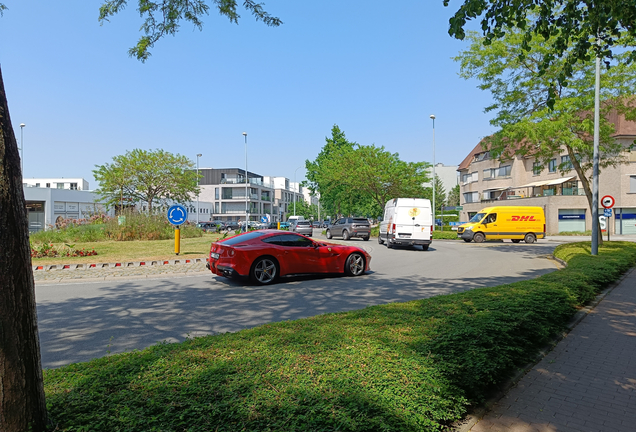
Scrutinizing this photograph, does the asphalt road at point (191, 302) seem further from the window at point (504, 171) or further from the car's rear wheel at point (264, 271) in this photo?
the window at point (504, 171)

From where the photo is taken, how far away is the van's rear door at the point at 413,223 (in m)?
23.0

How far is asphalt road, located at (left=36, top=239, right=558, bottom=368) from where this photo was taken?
233 inches

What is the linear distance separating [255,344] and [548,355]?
3474 mm

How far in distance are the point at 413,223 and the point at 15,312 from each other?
71.6 feet

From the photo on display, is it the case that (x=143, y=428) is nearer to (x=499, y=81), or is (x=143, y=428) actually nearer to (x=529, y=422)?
(x=529, y=422)

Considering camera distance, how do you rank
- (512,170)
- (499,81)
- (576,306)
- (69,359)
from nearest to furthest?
(69,359)
(576,306)
(499,81)
(512,170)

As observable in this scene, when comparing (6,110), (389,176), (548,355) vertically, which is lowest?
(548,355)

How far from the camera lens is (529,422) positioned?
3439 mm

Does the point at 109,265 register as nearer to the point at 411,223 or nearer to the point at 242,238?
the point at 242,238

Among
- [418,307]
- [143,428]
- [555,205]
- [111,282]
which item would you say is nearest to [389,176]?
[555,205]

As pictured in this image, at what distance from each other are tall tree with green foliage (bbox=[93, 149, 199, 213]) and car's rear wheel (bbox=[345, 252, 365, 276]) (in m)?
31.7

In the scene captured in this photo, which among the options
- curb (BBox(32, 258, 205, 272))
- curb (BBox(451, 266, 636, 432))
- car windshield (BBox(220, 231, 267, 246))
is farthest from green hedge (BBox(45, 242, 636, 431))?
curb (BBox(32, 258, 205, 272))

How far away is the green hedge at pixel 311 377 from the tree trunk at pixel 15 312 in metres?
0.26

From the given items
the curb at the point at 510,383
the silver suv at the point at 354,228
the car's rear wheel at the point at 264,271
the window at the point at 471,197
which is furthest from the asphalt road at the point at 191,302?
the window at the point at 471,197
